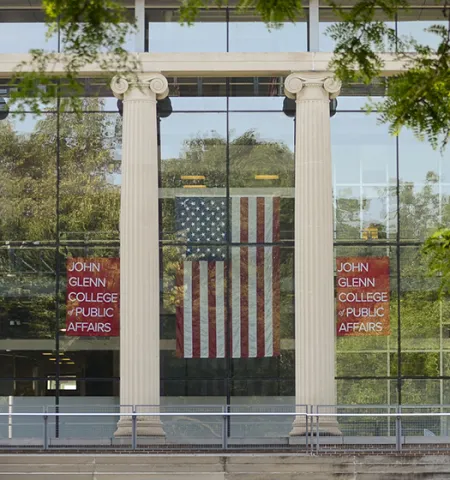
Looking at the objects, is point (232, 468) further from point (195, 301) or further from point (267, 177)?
point (267, 177)

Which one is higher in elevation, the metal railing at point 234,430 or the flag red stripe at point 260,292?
the flag red stripe at point 260,292

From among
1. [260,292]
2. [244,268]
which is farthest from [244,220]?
[260,292]

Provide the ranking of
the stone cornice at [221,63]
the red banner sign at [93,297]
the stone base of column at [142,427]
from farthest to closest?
the red banner sign at [93,297]
the stone cornice at [221,63]
the stone base of column at [142,427]

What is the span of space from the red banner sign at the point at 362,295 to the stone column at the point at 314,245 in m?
1.09

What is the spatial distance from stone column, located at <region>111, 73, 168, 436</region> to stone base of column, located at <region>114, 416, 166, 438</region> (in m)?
0.21

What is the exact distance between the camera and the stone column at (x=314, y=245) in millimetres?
27547

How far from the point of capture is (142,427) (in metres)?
27.0

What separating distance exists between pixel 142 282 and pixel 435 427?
7214 millimetres

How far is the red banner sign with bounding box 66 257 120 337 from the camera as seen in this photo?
29.0 metres

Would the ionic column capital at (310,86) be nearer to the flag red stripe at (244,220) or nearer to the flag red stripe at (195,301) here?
the flag red stripe at (244,220)

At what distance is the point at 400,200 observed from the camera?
29.0m

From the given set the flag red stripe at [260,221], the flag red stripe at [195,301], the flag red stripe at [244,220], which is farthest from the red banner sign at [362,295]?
the flag red stripe at [195,301]

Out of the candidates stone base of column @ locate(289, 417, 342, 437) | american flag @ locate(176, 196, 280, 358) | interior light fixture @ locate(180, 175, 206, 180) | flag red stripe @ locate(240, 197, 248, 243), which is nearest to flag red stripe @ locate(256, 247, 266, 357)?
american flag @ locate(176, 196, 280, 358)

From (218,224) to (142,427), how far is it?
17.3ft
